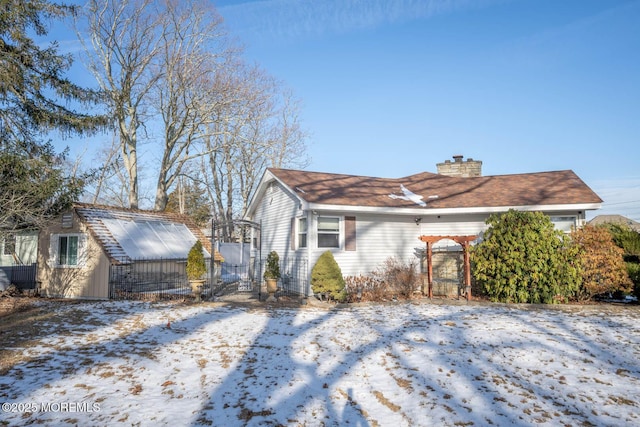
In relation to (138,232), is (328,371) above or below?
below

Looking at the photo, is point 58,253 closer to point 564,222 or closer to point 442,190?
point 442,190

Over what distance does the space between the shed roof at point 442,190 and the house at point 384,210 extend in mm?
34

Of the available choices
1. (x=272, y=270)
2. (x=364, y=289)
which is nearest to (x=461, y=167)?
(x=364, y=289)

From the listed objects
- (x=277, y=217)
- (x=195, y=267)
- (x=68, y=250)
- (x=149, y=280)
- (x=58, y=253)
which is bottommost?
(x=149, y=280)

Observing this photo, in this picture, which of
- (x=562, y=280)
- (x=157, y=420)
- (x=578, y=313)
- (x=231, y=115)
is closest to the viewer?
(x=157, y=420)

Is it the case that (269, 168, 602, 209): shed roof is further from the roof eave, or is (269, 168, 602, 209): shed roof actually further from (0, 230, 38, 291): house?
(0, 230, 38, 291): house

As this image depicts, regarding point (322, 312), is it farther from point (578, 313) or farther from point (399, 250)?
point (578, 313)

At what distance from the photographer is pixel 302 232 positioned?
1424 centimetres

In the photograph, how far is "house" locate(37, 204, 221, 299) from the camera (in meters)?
13.4

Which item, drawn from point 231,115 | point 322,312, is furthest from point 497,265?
point 231,115

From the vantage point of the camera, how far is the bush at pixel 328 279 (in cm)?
1199

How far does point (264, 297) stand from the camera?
13328 millimetres

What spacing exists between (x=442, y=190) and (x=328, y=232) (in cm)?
652

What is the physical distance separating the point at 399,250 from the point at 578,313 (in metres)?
6.34
